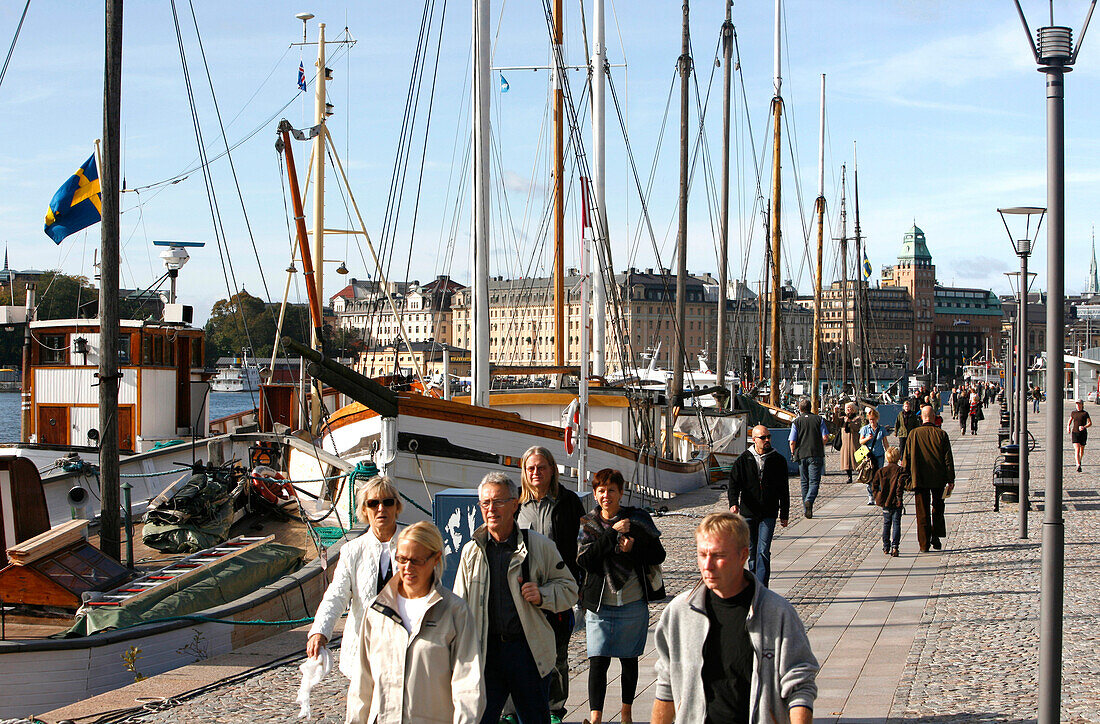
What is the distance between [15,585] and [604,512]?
636cm

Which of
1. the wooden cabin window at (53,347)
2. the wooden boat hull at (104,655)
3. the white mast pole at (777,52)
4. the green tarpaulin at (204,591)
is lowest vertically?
the wooden boat hull at (104,655)

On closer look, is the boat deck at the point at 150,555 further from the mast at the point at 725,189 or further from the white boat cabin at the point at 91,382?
the mast at the point at 725,189

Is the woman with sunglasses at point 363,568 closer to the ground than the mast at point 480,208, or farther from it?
closer to the ground

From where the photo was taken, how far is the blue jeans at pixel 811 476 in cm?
1734

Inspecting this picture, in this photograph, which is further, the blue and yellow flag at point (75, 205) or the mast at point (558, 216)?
the mast at point (558, 216)

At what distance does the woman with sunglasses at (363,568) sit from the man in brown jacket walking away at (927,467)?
9.11m

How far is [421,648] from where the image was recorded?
4492 millimetres

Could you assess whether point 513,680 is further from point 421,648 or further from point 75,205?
point 75,205

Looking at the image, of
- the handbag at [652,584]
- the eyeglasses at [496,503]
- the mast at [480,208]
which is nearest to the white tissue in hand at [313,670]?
the eyeglasses at [496,503]

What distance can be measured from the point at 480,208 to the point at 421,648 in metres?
12.2

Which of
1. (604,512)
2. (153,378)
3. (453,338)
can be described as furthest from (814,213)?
(453,338)

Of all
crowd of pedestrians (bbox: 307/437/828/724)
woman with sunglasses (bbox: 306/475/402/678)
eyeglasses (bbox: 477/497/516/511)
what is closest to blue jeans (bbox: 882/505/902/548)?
crowd of pedestrians (bbox: 307/437/828/724)

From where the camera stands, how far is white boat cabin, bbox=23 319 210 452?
1939 centimetres

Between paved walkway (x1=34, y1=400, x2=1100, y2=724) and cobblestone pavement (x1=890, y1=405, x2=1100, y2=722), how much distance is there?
1cm
